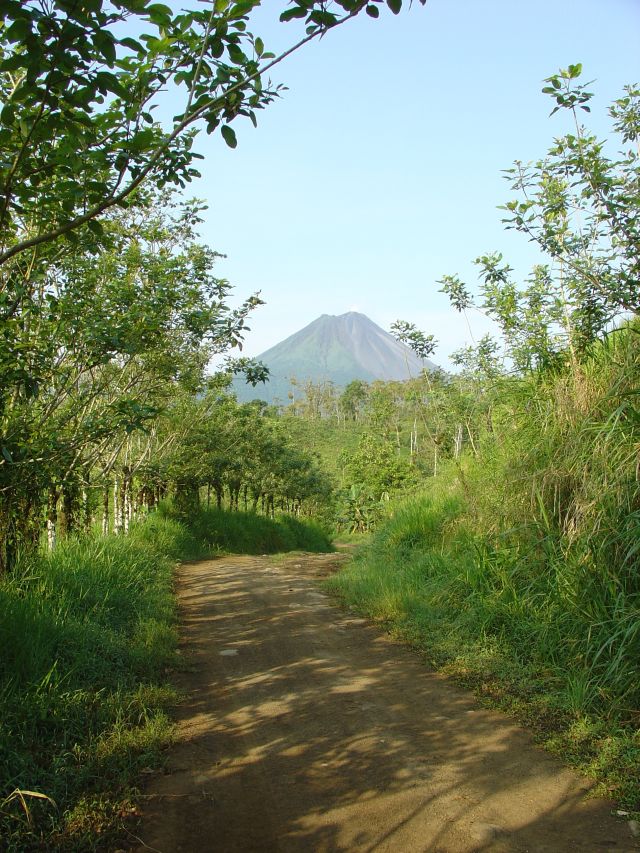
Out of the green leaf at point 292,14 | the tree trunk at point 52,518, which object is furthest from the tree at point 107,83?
the tree trunk at point 52,518

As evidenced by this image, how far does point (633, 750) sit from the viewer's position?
360 cm

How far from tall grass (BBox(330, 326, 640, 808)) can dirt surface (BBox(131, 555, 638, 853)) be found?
37cm

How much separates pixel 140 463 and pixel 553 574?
7.94 m

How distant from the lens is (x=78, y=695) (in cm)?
415

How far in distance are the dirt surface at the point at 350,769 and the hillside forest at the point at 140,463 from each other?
25 cm

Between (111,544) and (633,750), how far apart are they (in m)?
6.71

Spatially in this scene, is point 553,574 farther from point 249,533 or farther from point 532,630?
point 249,533

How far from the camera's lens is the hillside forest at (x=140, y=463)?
3.12 metres

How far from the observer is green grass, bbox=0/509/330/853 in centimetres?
309

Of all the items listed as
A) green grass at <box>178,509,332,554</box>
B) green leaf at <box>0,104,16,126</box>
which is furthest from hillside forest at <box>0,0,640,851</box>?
green grass at <box>178,509,332,554</box>

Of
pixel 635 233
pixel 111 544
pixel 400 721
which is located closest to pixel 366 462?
pixel 111 544

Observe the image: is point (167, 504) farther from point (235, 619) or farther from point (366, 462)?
point (366, 462)

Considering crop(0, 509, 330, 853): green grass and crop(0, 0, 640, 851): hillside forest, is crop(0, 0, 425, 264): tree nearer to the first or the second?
crop(0, 0, 640, 851): hillside forest

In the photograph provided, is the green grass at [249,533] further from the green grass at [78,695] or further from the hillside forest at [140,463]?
the green grass at [78,695]
